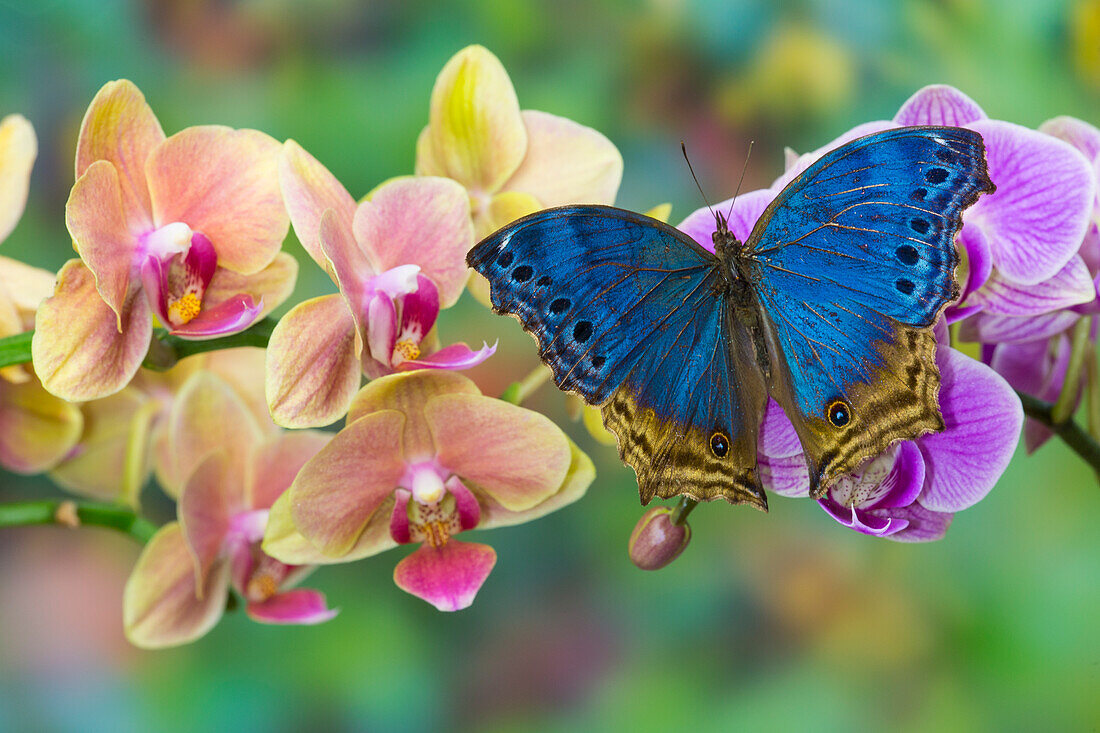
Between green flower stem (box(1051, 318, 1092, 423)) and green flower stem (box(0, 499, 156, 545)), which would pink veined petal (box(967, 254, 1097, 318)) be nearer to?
green flower stem (box(1051, 318, 1092, 423))

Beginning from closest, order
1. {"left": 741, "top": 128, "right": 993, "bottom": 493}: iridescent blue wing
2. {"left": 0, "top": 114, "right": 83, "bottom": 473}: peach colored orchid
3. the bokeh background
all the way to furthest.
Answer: {"left": 741, "top": 128, "right": 993, "bottom": 493}: iridescent blue wing → {"left": 0, "top": 114, "right": 83, "bottom": 473}: peach colored orchid → the bokeh background

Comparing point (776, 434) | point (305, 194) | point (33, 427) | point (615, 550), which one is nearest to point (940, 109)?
point (776, 434)

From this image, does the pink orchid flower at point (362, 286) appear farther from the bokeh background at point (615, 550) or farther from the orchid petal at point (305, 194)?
the bokeh background at point (615, 550)

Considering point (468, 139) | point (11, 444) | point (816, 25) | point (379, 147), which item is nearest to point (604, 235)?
point (468, 139)

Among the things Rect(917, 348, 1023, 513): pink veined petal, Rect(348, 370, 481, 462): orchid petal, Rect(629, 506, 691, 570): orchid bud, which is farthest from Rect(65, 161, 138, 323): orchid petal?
Rect(917, 348, 1023, 513): pink veined petal

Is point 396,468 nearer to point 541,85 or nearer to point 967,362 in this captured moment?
point 967,362

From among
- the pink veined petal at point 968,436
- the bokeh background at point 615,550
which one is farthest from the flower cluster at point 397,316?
the bokeh background at point 615,550
